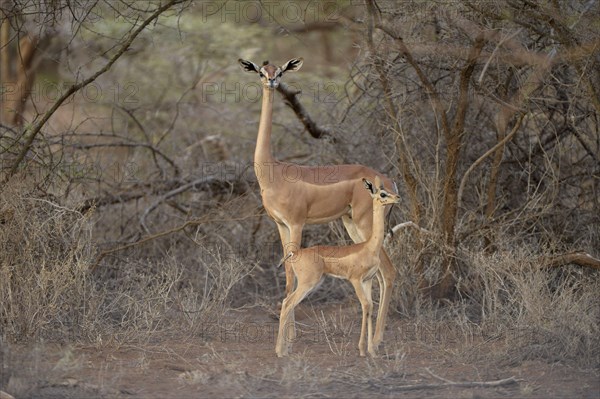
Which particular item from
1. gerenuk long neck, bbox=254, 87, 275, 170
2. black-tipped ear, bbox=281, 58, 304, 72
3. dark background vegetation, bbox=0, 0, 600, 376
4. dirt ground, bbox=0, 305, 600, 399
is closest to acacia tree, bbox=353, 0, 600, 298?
dark background vegetation, bbox=0, 0, 600, 376

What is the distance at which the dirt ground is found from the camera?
6984 mm

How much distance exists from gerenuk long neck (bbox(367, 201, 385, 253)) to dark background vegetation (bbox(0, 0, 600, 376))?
3.54ft

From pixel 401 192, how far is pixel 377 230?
3.26m

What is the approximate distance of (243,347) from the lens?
880 cm

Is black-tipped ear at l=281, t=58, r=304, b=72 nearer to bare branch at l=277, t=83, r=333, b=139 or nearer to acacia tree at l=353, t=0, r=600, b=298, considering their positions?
acacia tree at l=353, t=0, r=600, b=298

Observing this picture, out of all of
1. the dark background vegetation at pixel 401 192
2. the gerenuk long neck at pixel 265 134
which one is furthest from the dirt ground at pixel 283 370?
the gerenuk long neck at pixel 265 134

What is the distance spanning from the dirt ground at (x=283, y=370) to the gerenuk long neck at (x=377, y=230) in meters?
0.96

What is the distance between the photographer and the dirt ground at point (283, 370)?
698 centimetres

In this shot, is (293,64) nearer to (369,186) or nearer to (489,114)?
(369,186)

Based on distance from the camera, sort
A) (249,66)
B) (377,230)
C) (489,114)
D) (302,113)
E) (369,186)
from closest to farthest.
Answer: (369,186)
(377,230)
(249,66)
(489,114)
(302,113)

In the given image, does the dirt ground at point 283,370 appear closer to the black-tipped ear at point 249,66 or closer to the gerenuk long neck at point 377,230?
the gerenuk long neck at point 377,230

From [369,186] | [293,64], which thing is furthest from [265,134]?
[369,186]

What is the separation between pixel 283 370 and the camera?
24.1 feet

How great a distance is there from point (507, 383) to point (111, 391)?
3.06m
